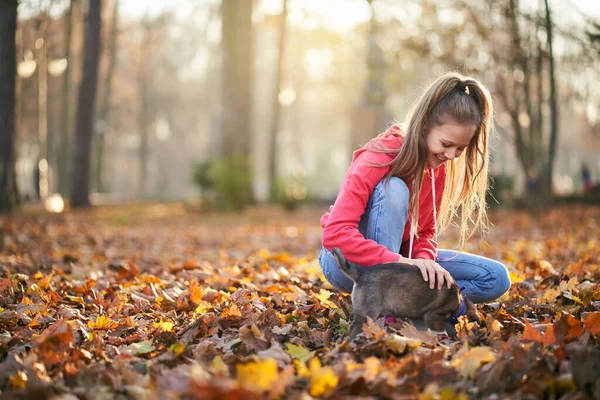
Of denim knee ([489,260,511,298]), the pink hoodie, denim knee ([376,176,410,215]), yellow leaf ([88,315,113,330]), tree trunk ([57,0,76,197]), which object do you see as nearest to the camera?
the pink hoodie

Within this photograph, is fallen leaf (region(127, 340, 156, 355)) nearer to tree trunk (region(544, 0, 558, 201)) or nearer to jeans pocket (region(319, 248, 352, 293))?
jeans pocket (region(319, 248, 352, 293))

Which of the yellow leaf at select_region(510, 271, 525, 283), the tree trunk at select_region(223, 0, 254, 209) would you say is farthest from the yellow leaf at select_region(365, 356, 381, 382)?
the tree trunk at select_region(223, 0, 254, 209)

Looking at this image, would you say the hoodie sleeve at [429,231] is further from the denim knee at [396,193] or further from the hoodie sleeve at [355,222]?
the hoodie sleeve at [355,222]

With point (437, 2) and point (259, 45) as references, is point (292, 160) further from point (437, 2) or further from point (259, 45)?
point (437, 2)

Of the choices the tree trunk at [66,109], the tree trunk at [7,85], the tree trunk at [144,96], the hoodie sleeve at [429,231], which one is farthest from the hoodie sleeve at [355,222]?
the tree trunk at [144,96]

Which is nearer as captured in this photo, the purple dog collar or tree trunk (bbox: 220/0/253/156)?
the purple dog collar

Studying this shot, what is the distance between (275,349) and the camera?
2.67 metres

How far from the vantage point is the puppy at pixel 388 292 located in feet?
9.23

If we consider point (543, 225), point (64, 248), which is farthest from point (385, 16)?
point (64, 248)

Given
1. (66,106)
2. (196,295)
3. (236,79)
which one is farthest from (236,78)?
(196,295)

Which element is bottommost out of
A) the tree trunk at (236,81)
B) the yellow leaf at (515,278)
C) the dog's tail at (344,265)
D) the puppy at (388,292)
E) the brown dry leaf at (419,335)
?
the yellow leaf at (515,278)

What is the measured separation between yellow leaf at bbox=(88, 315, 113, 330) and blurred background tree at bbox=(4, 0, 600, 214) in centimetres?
235

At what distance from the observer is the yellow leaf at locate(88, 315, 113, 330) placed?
3.23 meters

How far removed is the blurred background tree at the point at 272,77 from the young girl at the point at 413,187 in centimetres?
87
